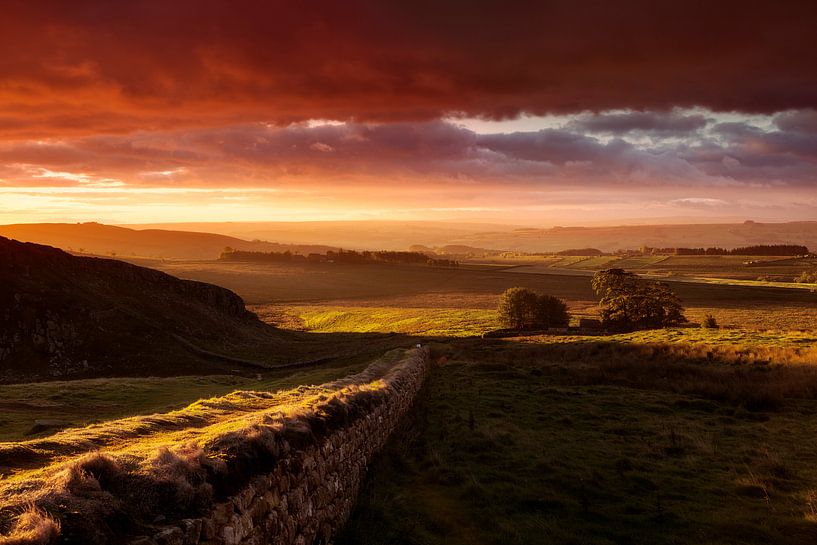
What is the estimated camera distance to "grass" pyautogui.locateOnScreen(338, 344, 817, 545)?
36.2 ft

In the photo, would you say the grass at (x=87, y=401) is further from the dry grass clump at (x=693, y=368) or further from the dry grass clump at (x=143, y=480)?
the dry grass clump at (x=693, y=368)

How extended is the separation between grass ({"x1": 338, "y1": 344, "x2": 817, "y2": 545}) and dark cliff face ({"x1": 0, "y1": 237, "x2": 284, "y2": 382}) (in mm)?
32789

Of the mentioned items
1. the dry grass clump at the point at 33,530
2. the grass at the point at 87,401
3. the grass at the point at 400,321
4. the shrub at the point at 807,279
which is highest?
Answer: the dry grass clump at the point at 33,530

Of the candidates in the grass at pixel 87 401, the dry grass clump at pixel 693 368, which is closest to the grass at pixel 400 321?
the dry grass clump at pixel 693 368

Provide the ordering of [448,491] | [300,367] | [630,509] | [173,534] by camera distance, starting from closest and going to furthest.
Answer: [173,534]
[630,509]
[448,491]
[300,367]

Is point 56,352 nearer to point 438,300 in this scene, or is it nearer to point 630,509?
point 630,509

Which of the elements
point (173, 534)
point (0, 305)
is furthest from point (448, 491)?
point (0, 305)

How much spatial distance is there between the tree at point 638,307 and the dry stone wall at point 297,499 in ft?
219

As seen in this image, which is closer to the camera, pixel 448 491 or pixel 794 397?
pixel 448 491

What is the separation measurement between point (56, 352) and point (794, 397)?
51367mm

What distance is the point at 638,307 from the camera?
73812 millimetres

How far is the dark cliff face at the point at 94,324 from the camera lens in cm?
4081

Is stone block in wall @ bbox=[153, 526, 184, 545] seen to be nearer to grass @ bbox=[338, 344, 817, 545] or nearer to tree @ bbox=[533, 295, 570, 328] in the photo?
grass @ bbox=[338, 344, 817, 545]

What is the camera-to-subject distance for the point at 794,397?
901 inches
